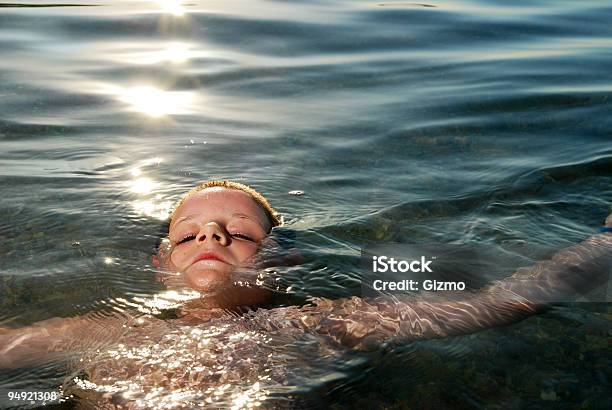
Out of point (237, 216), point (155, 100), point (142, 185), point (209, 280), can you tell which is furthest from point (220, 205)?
point (155, 100)

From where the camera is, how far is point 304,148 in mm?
7758

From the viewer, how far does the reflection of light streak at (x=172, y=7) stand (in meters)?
14.8

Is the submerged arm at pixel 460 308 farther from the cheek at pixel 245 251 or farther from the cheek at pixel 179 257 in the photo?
the cheek at pixel 179 257

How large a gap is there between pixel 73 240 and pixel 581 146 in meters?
4.67

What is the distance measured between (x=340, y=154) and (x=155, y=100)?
115 inches

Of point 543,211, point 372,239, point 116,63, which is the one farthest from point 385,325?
point 116,63

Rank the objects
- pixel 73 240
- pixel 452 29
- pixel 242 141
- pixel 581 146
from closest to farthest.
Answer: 1. pixel 73 240
2. pixel 581 146
3. pixel 242 141
4. pixel 452 29

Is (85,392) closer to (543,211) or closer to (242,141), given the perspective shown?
(543,211)

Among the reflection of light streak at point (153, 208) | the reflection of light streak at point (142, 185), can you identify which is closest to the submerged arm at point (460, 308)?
the reflection of light streak at point (153, 208)

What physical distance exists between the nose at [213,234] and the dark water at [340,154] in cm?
53

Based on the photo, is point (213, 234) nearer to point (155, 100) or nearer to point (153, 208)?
point (153, 208)

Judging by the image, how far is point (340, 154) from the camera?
25.0ft

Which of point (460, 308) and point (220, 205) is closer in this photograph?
point (460, 308)

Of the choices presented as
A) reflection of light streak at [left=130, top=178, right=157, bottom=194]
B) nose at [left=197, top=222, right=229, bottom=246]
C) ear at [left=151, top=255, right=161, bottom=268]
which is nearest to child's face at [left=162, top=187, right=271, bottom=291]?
nose at [left=197, top=222, right=229, bottom=246]
